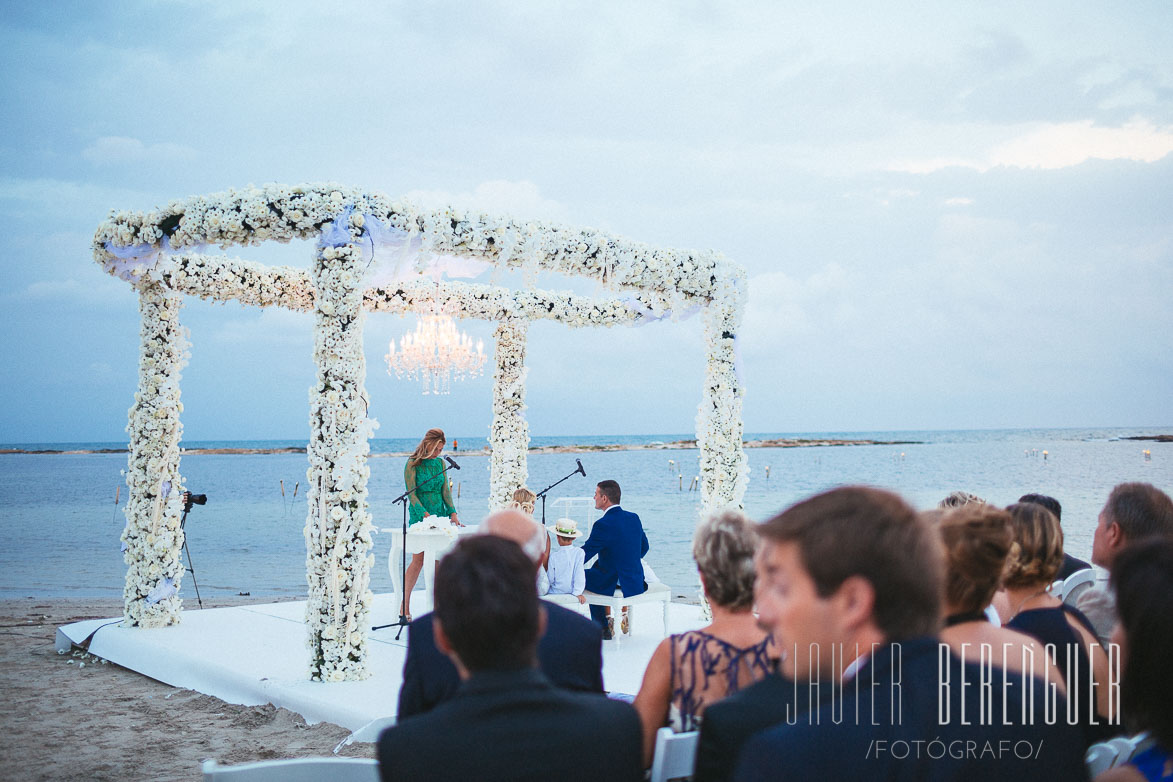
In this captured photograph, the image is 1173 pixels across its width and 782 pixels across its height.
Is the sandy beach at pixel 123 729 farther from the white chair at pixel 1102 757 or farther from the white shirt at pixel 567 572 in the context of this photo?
the white chair at pixel 1102 757

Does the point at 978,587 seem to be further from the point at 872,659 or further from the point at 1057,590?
the point at 1057,590

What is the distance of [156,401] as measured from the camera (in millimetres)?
7094

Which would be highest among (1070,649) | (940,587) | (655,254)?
(655,254)

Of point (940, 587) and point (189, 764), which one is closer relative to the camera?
point (940, 587)

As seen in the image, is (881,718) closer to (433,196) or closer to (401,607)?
(433,196)

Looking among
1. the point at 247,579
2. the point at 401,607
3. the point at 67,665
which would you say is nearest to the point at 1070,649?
the point at 401,607

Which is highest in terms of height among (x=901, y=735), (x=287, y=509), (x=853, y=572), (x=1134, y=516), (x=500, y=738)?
(x=853, y=572)

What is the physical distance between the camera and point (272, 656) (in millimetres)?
6285

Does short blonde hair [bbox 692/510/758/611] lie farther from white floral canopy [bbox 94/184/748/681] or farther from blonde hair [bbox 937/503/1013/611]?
white floral canopy [bbox 94/184/748/681]

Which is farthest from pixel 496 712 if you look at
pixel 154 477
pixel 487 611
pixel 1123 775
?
pixel 154 477

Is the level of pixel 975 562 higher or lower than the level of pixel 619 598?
higher

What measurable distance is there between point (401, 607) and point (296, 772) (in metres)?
5.61

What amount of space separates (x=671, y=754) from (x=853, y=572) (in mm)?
957

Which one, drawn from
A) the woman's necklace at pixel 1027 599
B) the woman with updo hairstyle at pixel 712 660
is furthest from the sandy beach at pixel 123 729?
the woman's necklace at pixel 1027 599
